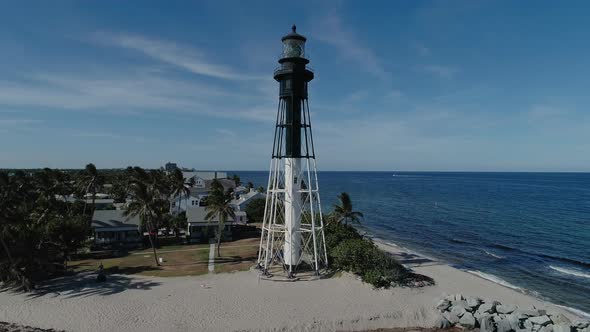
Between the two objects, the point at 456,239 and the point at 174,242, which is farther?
the point at 456,239

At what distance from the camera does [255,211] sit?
6419cm

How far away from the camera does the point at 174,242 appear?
48094mm

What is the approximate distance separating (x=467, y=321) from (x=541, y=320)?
14.1ft

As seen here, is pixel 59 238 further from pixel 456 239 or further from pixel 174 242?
pixel 456 239

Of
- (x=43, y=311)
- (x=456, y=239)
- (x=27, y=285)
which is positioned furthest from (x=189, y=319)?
(x=456, y=239)

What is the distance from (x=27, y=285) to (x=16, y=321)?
5.27m

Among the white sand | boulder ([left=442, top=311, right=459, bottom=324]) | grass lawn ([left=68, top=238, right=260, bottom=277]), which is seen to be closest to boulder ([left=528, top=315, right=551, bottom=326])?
boulder ([left=442, top=311, right=459, bottom=324])

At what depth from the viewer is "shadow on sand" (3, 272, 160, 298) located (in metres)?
27.2

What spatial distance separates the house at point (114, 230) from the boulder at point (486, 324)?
38.9 m

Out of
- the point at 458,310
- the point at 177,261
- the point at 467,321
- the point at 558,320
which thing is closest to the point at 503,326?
the point at 467,321

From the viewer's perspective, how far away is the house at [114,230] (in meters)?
45.3

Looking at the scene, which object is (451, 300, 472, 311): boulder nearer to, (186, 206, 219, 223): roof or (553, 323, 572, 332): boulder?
(553, 323, 572, 332): boulder

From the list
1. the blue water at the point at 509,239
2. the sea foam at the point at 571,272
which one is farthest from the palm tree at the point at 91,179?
the sea foam at the point at 571,272

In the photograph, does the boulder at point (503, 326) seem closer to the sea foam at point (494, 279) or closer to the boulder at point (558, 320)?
the boulder at point (558, 320)
